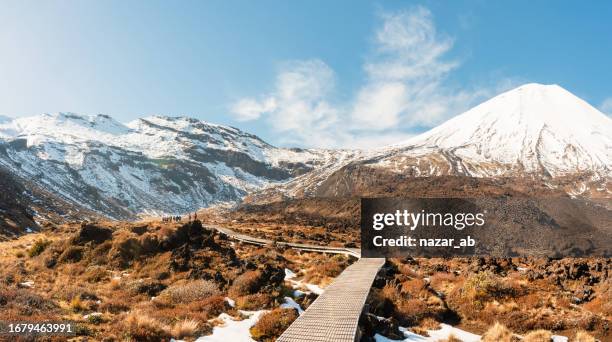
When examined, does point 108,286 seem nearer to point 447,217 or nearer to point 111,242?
point 111,242

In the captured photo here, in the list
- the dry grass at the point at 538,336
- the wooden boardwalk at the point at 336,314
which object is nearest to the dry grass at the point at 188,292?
the wooden boardwalk at the point at 336,314

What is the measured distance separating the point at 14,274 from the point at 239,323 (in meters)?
15.3

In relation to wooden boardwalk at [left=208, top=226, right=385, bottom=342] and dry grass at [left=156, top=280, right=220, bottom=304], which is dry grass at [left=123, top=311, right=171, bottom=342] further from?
wooden boardwalk at [left=208, top=226, right=385, bottom=342]

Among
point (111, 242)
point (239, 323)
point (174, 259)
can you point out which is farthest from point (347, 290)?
point (111, 242)

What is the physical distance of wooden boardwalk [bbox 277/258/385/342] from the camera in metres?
12.9

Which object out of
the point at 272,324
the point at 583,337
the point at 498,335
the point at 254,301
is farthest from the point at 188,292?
the point at 583,337

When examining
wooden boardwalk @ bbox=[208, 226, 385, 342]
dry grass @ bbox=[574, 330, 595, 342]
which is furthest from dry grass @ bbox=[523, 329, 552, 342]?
wooden boardwalk @ bbox=[208, 226, 385, 342]

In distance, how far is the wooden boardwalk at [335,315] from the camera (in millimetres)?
12945

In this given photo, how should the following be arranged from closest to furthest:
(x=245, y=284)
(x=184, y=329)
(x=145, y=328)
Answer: (x=145, y=328) < (x=184, y=329) < (x=245, y=284)

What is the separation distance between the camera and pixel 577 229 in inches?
2095

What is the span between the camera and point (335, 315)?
49.8 feet

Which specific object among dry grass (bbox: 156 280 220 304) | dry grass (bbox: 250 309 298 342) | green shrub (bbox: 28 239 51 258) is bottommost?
dry grass (bbox: 250 309 298 342)

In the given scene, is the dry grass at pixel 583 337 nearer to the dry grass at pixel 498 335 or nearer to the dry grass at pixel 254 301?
the dry grass at pixel 498 335

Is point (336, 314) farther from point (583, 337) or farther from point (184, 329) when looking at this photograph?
point (583, 337)
